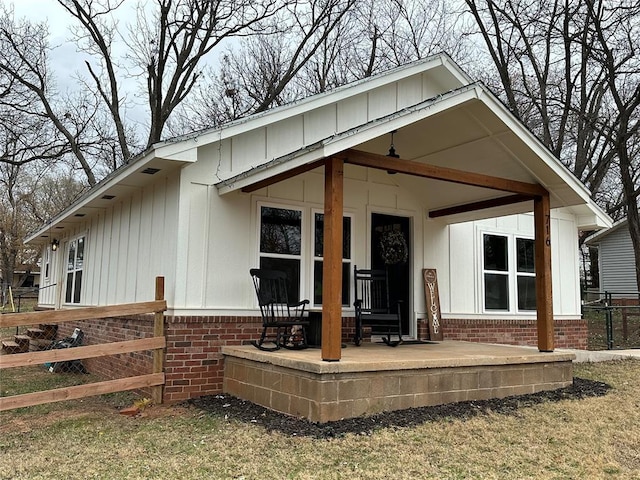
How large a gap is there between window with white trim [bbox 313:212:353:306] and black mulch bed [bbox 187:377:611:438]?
1.92m

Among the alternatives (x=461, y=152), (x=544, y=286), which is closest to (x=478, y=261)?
(x=544, y=286)

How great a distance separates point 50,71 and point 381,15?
11.9 metres

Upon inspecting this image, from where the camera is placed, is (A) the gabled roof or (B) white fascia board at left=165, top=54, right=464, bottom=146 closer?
(A) the gabled roof

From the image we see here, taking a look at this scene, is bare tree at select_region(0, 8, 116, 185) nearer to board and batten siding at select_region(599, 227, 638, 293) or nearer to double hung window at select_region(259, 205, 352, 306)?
double hung window at select_region(259, 205, 352, 306)

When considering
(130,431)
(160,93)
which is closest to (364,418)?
(130,431)

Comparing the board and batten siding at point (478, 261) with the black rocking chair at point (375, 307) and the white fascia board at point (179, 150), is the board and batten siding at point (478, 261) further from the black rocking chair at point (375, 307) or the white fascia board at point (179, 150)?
the white fascia board at point (179, 150)

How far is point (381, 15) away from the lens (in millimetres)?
20484

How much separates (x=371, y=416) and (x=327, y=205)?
2059 millimetres

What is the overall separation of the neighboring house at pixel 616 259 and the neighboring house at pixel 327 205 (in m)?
16.8

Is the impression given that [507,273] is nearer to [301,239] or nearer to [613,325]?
[301,239]

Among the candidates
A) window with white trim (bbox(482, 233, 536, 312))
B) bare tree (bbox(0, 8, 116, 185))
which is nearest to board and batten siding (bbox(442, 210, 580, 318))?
window with white trim (bbox(482, 233, 536, 312))

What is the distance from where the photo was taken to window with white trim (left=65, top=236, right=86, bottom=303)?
Answer: 10.6m

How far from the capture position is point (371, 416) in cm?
528

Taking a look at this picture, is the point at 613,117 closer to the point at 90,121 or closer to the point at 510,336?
the point at 510,336
